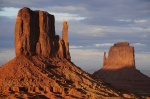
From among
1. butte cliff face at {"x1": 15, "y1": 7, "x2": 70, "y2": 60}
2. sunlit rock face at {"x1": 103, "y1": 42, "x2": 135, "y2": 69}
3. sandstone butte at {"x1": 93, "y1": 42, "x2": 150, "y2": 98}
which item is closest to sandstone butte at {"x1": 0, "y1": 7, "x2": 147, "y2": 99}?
butte cliff face at {"x1": 15, "y1": 7, "x2": 70, "y2": 60}

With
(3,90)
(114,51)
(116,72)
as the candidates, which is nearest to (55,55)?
(3,90)

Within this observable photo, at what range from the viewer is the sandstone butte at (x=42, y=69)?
6384 cm

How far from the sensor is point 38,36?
248ft

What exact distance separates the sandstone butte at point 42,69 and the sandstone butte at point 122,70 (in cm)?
6136

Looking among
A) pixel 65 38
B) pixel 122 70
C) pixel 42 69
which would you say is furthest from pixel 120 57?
pixel 42 69

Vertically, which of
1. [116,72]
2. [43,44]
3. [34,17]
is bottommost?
[116,72]

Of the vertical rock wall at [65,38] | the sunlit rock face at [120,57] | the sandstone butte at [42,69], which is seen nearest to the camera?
the sandstone butte at [42,69]

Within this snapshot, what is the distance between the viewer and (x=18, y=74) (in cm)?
A: 6781

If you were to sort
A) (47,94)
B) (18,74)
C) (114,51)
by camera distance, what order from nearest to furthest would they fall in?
1. (47,94)
2. (18,74)
3. (114,51)

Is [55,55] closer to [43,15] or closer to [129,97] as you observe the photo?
[43,15]

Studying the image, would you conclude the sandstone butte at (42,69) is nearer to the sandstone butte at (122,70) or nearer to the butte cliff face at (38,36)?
the butte cliff face at (38,36)

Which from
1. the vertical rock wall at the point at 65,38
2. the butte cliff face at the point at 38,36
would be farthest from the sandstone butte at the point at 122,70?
the butte cliff face at the point at 38,36

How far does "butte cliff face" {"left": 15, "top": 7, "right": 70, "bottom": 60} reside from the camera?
7281 cm

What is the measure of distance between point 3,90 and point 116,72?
3710 inches
